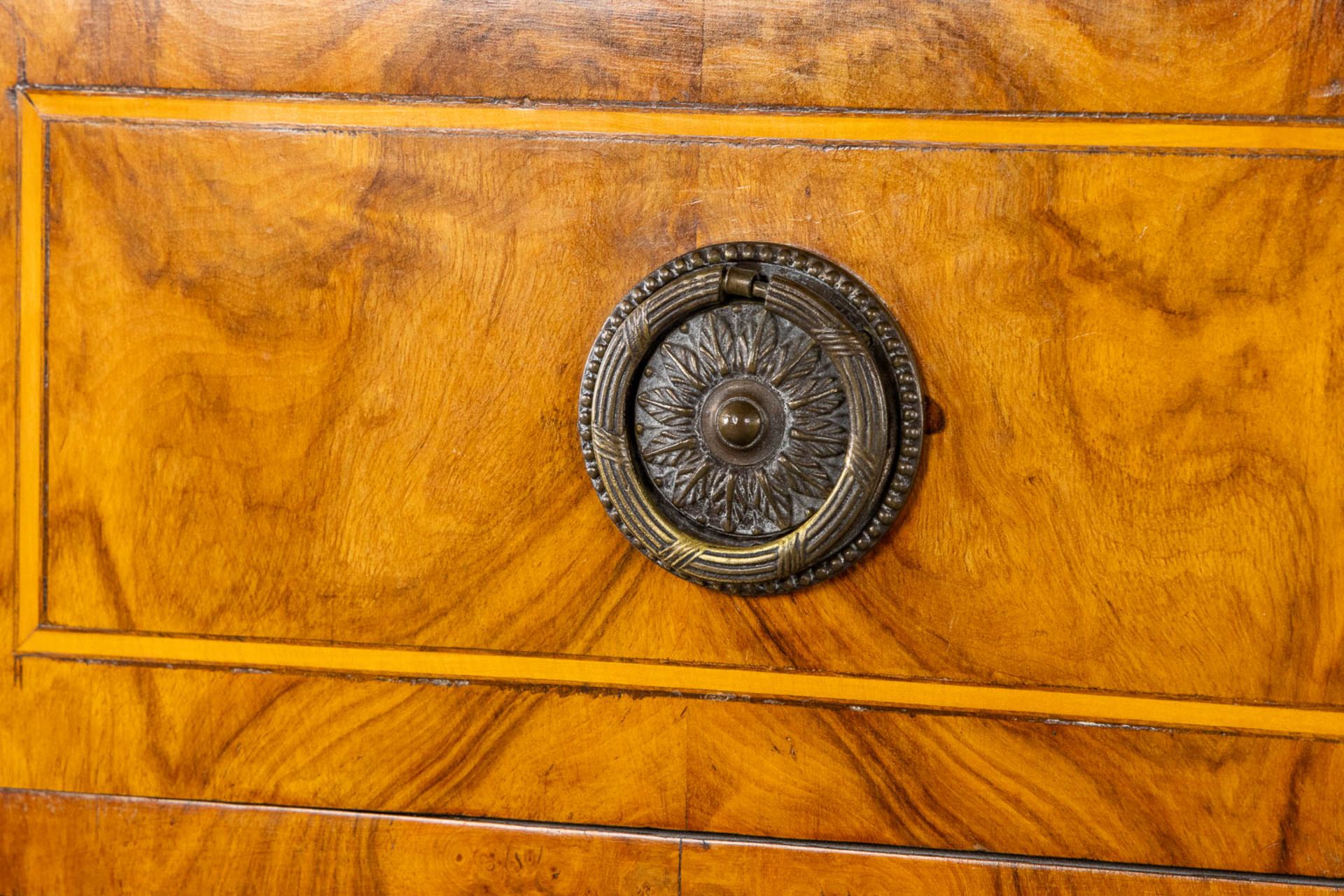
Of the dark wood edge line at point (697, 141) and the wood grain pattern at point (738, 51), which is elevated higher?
the wood grain pattern at point (738, 51)

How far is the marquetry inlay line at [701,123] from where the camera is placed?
0.82 m

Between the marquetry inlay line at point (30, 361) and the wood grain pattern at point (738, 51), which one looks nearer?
the wood grain pattern at point (738, 51)

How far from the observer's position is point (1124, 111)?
0.83 m

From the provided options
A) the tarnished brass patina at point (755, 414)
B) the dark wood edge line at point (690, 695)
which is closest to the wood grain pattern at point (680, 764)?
the dark wood edge line at point (690, 695)

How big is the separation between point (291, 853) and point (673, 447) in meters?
0.52

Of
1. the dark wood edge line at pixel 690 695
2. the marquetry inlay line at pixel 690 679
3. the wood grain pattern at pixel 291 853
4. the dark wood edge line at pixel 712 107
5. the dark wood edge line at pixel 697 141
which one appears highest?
the dark wood edge line at pixel 712 107

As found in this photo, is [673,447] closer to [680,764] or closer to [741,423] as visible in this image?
[741,423]

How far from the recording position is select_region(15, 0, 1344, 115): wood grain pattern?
0.82 metres

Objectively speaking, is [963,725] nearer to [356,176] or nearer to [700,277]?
[700,277]

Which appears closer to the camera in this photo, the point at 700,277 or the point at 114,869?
the point at 700,277

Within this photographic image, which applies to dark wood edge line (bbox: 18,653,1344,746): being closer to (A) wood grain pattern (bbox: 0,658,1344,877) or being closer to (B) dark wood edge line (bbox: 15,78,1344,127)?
(A) wood grain pattern (bbox: 0,658,1344,877)

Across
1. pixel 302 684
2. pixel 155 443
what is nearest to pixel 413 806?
pixel 302 684

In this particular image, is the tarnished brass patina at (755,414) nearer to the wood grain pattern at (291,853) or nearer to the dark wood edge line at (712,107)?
the dark wood edge line at (712,107)

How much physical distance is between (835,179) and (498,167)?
0.29m
